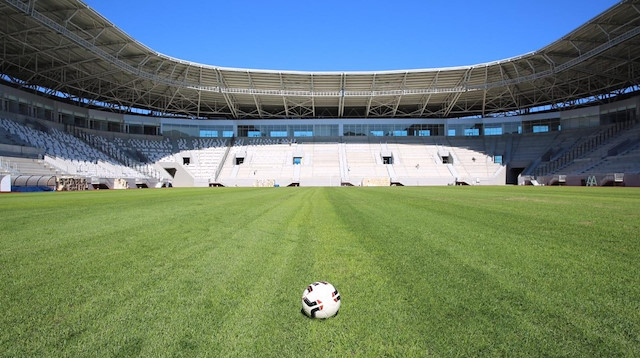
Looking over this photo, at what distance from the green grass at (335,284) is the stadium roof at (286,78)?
29.8 m

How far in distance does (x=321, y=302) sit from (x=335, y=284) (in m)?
0.70

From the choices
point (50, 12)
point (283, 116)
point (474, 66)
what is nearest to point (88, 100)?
point (50, 12)

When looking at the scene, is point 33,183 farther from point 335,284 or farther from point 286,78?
point 335,284

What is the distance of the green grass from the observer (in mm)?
2123

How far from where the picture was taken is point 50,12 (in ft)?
89.8

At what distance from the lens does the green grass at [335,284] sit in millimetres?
2123

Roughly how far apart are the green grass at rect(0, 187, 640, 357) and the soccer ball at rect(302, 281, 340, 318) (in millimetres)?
77

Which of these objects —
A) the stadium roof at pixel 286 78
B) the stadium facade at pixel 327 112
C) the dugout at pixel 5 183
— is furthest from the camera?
the stadium facade at pixel 327 112

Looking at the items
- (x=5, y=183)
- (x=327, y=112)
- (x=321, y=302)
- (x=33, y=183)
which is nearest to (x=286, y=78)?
(x=327, y=112)

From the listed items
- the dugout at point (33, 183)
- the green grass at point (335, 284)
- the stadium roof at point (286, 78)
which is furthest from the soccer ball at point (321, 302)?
the stadium roof at point (286, 78)

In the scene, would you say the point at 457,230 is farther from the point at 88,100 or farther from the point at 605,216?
the point at 88,100

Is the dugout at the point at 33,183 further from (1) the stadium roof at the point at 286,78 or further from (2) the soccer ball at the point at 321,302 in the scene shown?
(2) the soccer ball at the point at 321,302

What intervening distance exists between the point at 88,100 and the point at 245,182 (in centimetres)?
2582

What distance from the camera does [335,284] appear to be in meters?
3.25
